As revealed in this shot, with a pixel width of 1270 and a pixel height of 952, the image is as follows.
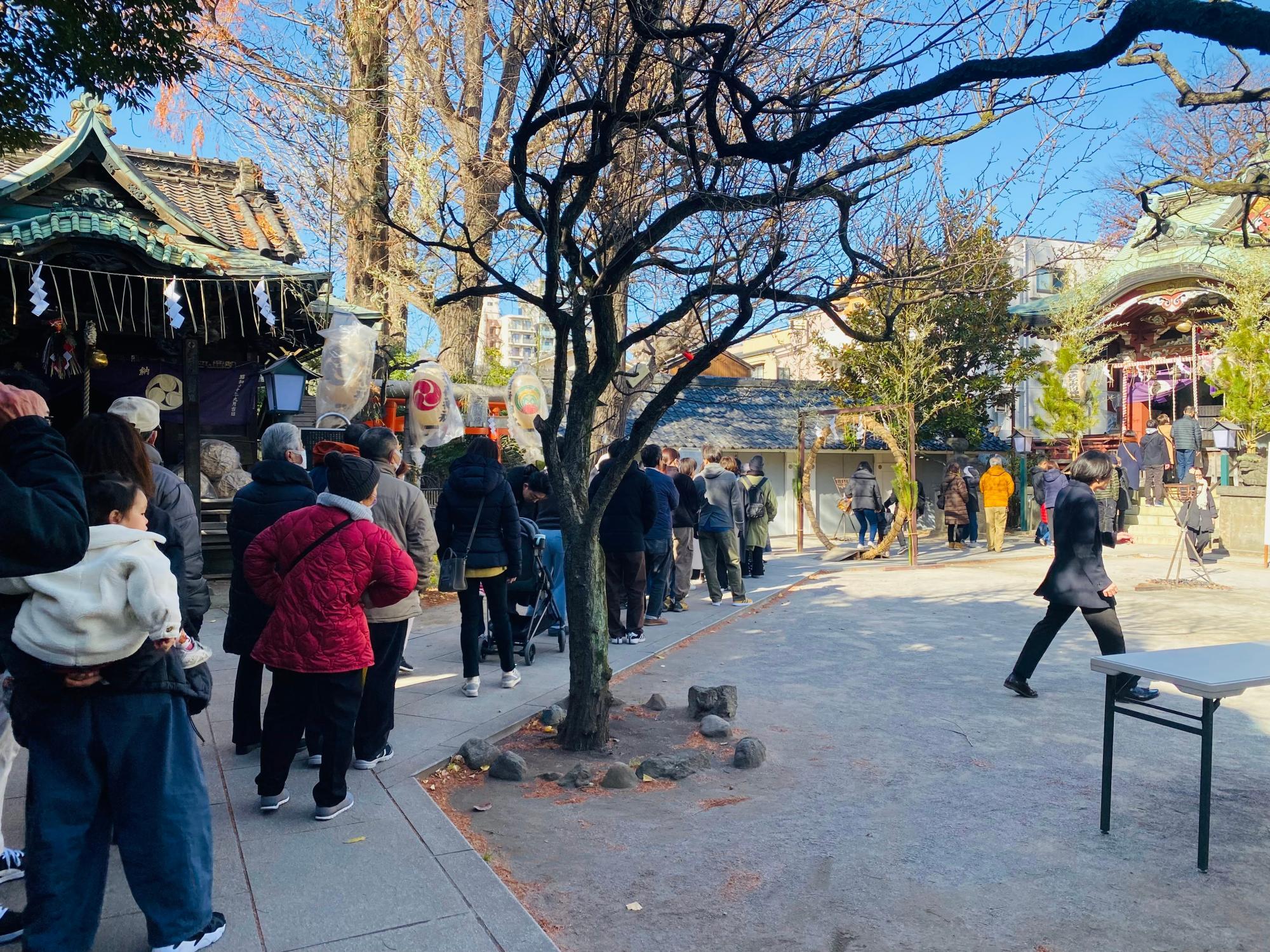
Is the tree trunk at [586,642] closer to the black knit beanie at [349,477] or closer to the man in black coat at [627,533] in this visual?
the black knit beanie at [349,477]

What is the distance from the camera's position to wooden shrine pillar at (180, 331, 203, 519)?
1032 centimetres

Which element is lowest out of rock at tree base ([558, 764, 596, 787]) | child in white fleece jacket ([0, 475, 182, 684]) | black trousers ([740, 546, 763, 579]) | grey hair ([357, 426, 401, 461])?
black trousers ([740, 546, 763, 579])

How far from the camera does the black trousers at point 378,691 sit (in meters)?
4.88

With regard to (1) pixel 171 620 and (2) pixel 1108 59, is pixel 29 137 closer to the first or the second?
(1) pixel 171 620

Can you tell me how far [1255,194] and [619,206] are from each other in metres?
6.34

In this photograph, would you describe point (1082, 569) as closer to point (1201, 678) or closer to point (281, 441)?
point (1201, 678)

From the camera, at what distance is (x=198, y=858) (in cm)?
307

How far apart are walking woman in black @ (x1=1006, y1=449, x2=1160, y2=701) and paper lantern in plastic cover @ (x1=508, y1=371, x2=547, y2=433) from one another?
8.66m

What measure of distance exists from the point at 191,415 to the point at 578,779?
7605mm

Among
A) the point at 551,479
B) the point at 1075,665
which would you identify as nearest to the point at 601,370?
the point at 551,479

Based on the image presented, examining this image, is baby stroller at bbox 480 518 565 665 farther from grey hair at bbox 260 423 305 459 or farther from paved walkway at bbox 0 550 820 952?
grey hair at bbox 260 423 305 459

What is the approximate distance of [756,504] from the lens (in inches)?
537

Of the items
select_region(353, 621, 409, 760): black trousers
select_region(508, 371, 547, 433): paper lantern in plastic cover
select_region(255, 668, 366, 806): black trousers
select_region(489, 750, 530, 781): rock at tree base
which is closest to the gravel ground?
select_region(489, 750, 530, 781): rock at tree base

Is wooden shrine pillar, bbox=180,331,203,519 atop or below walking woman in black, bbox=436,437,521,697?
atop
